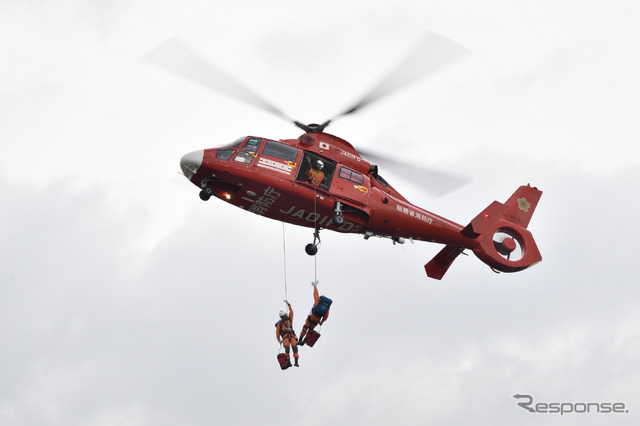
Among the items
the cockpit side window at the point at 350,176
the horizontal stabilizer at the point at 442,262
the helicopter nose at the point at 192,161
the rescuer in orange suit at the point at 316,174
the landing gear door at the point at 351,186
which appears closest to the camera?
the helicopter nose at the point at 192,161

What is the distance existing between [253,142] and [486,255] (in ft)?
32.3

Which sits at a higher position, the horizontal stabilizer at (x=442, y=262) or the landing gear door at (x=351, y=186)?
the landing gear door at (x=351, y=186)

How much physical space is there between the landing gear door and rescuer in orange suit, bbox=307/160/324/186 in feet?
2.01

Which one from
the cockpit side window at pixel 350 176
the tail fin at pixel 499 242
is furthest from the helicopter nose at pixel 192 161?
the tail fin at pixel 499 242

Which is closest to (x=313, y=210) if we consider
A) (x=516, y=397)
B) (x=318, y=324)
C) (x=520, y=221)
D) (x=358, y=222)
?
(x=358, y=222)

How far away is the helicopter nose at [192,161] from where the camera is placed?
1145 inches

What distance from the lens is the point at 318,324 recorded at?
101 feet

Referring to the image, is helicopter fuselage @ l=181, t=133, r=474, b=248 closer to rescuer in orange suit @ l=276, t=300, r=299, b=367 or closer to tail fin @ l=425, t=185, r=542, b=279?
tail fin @ l=425, t=185, r=542, b=279

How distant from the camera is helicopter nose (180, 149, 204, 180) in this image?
2909cm

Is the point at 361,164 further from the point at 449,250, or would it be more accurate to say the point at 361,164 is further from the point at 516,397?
the point at 516,397

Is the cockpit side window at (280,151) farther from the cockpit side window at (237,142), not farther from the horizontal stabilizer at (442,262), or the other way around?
the horizontal stabilizer at (442,262)

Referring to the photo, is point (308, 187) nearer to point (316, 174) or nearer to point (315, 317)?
point (316, 174)

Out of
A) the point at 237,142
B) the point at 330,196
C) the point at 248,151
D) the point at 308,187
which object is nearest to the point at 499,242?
the point at 330,196

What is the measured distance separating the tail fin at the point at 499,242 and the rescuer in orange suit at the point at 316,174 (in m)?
6.28
